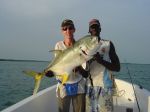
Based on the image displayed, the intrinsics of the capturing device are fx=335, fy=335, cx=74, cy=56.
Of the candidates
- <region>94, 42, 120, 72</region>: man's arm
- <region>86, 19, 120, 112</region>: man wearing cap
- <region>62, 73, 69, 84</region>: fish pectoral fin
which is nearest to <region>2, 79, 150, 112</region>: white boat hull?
<region>62, 73, 69, 84</region>: fish pectoral fin

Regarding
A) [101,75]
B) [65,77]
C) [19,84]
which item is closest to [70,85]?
[65,77]

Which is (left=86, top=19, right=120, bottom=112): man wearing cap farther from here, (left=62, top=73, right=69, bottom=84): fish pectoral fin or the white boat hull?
the white boat hull

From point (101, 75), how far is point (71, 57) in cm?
60

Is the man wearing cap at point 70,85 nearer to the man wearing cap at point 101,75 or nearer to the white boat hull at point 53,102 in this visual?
the man wearing cap at point 101,75

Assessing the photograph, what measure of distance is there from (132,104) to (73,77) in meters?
2.89

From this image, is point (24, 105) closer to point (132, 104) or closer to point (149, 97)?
point (149, 97)

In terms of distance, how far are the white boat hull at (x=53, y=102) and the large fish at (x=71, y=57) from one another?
76cm

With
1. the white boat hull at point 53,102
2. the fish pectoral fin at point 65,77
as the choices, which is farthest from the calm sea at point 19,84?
the fish pectoral fin at point 65,77

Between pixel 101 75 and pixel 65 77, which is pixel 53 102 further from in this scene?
pixel 101 75

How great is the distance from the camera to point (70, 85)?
18.3 feet

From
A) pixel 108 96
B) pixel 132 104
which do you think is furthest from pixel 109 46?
pixel 132 104

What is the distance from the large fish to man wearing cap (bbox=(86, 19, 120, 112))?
211mm

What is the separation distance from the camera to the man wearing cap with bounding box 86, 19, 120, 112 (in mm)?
5031

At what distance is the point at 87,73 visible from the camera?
Result: 206 inches
